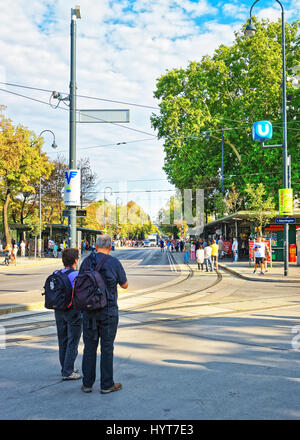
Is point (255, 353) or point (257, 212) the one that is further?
point (257, 212)

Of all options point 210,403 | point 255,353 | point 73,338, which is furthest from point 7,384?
point 255,353

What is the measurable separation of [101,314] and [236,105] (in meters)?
30.3

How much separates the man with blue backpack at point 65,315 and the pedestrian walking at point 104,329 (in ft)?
1.61

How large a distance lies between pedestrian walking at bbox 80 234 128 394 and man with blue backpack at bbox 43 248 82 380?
0.49 m

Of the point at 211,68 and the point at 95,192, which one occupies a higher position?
the point at 211,68

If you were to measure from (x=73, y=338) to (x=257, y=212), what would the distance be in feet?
65.9

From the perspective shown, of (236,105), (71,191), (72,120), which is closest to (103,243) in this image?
(71,191)

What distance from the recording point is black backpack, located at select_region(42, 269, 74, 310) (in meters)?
4.63

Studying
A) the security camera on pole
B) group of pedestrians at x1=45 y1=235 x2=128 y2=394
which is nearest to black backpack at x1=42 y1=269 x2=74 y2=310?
group of pedestrians at x1=45 y1=235 x2=128 y2=394

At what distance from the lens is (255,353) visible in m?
5.74

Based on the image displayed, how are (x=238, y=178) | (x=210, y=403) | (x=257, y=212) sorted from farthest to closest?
1. (x=238, y=178)
2. (x=257, y=212)
3. (x=210, y=403)

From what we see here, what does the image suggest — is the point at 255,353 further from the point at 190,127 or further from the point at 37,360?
the point at 190,127

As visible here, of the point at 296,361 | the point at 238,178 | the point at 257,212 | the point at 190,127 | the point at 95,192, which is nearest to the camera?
the point at 296,361

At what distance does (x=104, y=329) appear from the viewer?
4133 millimetres
